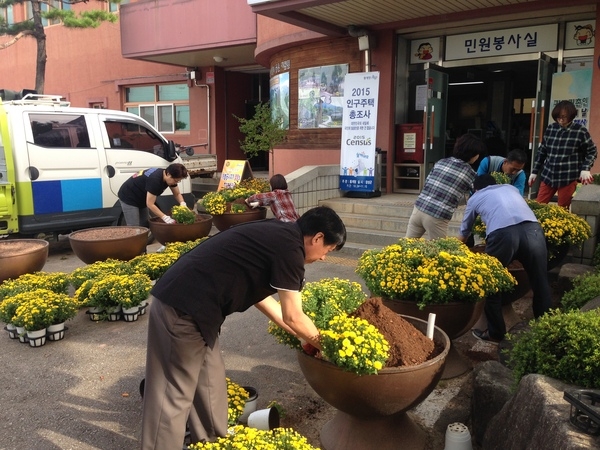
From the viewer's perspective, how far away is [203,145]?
1641 cm

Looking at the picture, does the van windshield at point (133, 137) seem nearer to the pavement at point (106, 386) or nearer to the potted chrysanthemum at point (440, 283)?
the pavement at point (106, 386)

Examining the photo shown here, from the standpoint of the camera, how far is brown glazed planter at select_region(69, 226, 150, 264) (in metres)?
6.35

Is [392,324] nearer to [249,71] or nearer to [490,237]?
[490,237]

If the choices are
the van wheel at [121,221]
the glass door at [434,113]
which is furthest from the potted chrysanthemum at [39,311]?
the glass door at [434,113]

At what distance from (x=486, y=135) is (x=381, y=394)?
12.7 meters

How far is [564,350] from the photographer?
2754 millimetres

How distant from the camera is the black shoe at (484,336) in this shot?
4.48m

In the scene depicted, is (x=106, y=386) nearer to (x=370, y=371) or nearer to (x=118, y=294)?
(x=118, y=294)

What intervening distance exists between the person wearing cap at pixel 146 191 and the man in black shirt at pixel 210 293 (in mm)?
4595

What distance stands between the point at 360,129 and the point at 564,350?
7.47m

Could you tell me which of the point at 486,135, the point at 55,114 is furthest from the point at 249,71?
the point at 55,114

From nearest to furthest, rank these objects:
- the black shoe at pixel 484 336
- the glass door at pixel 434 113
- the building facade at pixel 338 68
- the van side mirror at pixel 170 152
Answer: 1. the black shoe at pixel 484 336
2. the building facade at pixel 338 68
3. the van side mirror at pixel 170 152
4. the glass door at pixel 434 113

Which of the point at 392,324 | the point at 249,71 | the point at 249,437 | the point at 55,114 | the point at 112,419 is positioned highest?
the point at 249,71

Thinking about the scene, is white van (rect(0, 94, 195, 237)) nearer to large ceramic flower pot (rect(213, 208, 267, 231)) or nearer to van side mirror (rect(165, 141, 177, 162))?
van side mirror (rect(165, 141, 177, 162))
